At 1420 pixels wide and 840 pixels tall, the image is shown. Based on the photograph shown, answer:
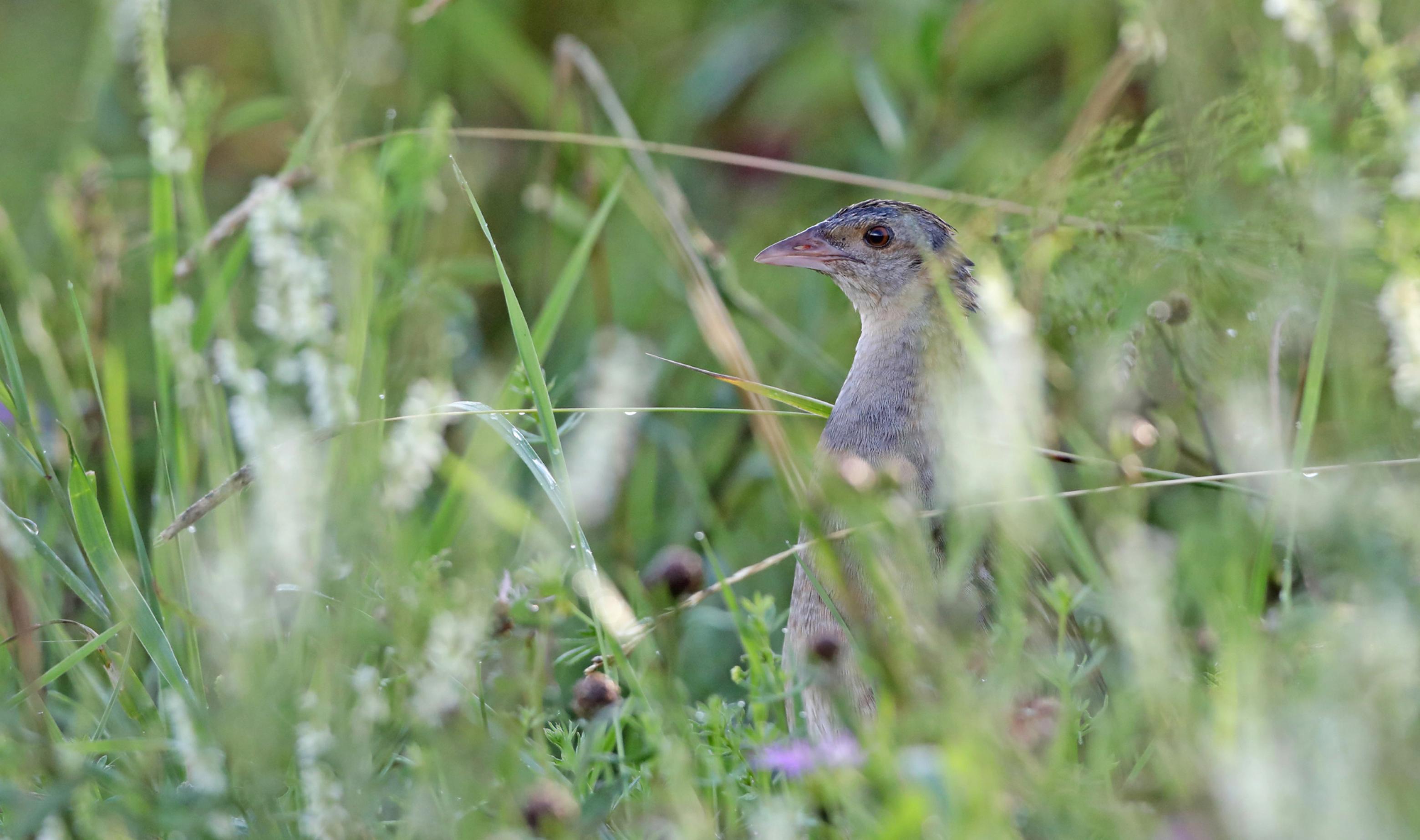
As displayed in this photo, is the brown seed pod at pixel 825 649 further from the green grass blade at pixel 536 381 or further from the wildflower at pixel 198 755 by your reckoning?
the wildflower at pixel 198 755

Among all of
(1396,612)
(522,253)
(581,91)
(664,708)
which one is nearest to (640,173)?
(581,91)

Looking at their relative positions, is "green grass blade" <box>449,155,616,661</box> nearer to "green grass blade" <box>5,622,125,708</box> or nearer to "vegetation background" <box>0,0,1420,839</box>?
"vegetation background" <box>0,0,1420,839</box>

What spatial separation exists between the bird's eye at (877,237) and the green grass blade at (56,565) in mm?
1628

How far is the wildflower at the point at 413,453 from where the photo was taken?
5.41 ft

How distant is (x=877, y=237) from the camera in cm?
266

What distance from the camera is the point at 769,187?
4184 millimetres

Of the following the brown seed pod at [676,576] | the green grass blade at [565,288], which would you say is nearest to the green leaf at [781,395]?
the green grass blade at [565,288]

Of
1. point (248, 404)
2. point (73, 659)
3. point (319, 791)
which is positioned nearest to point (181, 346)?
point (248, 404)

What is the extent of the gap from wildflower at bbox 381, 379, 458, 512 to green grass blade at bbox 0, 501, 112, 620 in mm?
400

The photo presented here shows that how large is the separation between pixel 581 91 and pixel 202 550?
1.78 m

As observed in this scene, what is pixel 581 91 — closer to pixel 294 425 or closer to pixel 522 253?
pixel 522 253

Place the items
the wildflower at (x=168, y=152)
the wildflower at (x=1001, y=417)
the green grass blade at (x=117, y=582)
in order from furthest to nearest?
the wildflower at (x=168, y=152)
the green grass blade at (x=117, y=582)
the wildflower at (x=1001, y=417)

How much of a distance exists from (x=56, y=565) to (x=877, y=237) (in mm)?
1679

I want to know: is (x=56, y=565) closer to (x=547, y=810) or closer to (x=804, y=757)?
(x=547, y=810)
